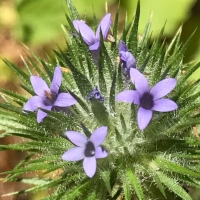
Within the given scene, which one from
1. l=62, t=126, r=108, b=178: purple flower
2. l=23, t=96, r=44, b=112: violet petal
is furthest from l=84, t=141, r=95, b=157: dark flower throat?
l=23, t=96, r=44, b=112: violet petal

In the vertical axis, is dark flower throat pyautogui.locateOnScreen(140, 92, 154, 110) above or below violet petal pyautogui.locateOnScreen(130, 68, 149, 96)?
below

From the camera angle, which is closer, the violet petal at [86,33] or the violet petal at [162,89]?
the violet petal at [162,89]

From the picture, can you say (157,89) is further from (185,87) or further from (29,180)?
(29,180)

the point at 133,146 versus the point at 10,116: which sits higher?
the point at 10,116

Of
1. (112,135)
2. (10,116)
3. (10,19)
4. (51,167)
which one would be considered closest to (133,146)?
(112,135)

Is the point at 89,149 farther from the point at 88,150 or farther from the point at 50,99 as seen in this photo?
the point at 50,99

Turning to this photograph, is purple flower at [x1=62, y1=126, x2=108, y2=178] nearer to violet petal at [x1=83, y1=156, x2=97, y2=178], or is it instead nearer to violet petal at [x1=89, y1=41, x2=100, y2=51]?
violet petal at [x1=83, y1=156, x2=97, y2=178]

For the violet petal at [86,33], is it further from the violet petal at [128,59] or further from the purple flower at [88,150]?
the purple flower at [88,150]

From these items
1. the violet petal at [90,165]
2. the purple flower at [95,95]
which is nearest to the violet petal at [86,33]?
the purple flower at [95,95]
